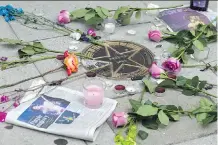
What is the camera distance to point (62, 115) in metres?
2.26

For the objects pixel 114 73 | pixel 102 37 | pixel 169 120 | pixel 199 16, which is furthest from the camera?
pixel 199 16

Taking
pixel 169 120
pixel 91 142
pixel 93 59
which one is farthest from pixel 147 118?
pixel 93 59

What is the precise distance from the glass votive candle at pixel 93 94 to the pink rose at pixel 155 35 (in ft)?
2.33

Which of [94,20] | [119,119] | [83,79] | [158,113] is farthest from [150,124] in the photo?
[94,20]

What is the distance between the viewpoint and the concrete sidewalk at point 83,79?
2.17m

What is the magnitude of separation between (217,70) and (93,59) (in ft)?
2.48

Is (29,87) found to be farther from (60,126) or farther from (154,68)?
(154,68)

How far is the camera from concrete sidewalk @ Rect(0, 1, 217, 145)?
85.4 inches

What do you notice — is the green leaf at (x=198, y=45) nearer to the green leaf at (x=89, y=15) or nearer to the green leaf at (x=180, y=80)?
the green leaf at (x=180, y=80)

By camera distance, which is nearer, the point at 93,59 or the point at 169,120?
the point at 169,120

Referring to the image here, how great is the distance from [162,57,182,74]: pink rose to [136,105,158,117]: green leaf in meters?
0.42

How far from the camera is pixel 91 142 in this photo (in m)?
2.15

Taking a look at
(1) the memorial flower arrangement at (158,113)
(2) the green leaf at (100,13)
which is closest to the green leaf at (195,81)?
(1) the memorial flower arrangement at (158,113)

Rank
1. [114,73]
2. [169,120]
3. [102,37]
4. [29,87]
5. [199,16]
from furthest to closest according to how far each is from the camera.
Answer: [199,16] → [102,37] → [114,73] → [29,87] → [169,120]
